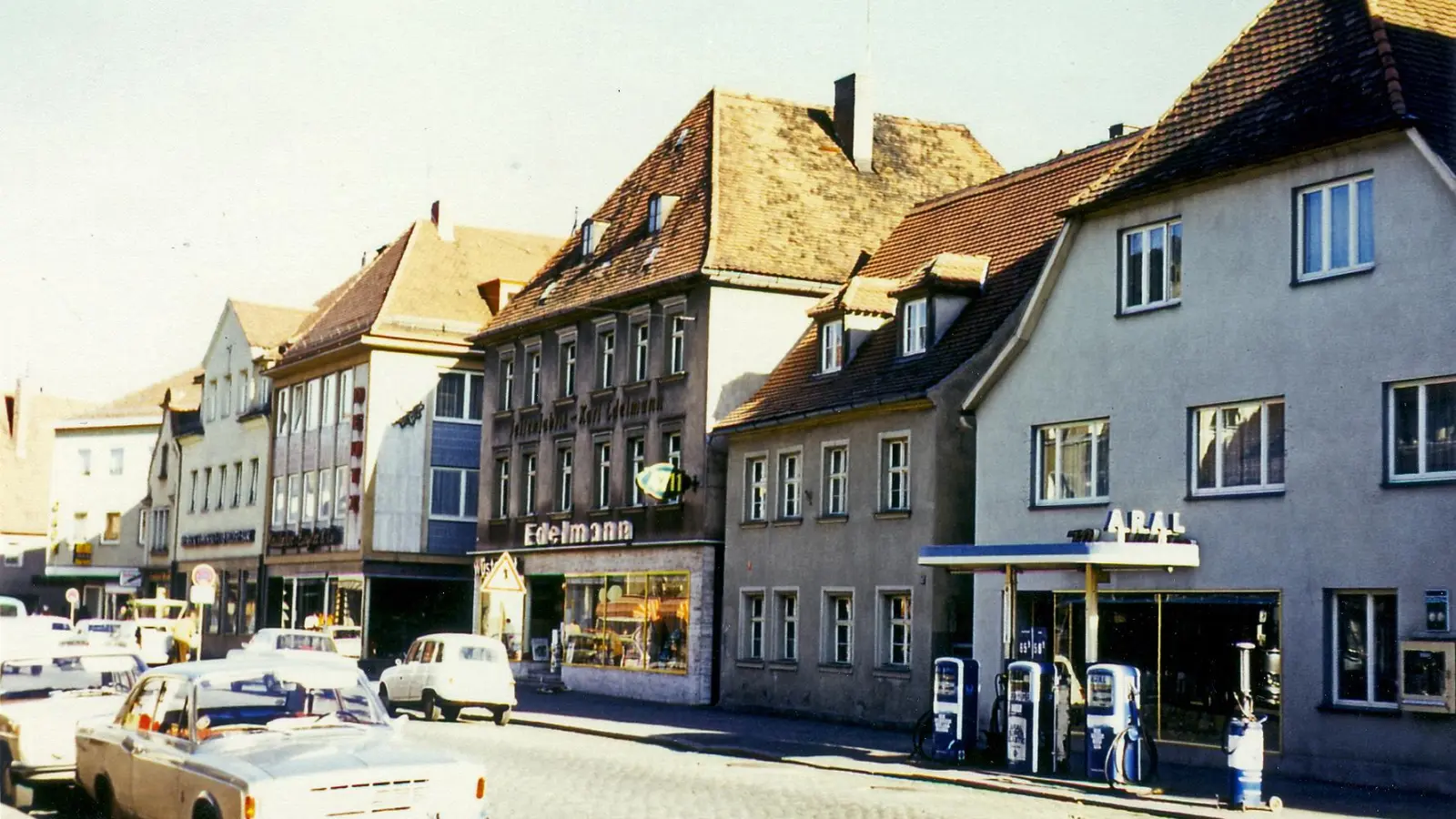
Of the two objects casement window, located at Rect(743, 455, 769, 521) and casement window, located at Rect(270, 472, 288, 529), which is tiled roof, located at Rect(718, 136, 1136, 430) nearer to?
casement window, located at Rect(743, 455, 769, 521)

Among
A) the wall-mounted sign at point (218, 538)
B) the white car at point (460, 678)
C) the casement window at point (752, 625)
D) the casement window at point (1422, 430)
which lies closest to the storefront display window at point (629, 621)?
the casement window at point (752, 625)

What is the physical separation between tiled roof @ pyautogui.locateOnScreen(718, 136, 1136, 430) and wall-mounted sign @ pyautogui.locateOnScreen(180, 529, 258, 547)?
31.5 meters

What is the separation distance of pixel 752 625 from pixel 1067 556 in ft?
51.3

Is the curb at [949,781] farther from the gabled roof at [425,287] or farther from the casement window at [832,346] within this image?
the gabled roof at [425,287]

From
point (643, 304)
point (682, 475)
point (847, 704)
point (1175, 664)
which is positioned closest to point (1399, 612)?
point (1175, 664)

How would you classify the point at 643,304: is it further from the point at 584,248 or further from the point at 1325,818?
the point at 1325,818

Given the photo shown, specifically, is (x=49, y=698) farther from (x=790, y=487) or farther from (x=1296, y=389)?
(x=790, y=487)

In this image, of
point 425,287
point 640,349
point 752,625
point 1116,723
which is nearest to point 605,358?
point 640,349

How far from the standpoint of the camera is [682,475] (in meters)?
40.6

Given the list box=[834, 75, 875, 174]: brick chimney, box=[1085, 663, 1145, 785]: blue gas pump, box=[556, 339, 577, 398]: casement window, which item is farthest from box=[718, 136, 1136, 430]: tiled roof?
box=[1085, 663, 1145, 785]: blue gas pump

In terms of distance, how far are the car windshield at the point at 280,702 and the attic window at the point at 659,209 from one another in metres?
31.0

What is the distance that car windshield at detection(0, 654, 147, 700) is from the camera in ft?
59.8

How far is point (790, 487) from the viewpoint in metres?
37.5

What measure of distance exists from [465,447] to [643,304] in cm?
1520
